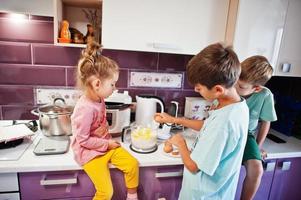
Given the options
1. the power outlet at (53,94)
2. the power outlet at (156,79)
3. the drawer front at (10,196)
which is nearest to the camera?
the drawer front at (10,196)

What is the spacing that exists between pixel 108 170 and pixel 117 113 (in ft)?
1.06

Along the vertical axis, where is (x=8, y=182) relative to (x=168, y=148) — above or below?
below

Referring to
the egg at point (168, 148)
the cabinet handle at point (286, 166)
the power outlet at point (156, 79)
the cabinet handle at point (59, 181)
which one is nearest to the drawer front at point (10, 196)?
the cabinet handle at point (59, 181)

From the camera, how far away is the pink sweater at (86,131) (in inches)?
35.0

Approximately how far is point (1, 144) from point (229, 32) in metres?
1.27

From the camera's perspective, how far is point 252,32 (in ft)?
3.76

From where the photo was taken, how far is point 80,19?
127cm

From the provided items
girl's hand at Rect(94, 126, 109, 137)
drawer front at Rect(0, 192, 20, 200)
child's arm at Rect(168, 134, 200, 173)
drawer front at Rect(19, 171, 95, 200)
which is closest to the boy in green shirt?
child's arm at Rect(168, 134, 200, 173)

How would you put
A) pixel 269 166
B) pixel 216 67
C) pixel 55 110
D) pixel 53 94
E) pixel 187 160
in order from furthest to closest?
pixel 53 94 → pixel 269 166 → pixel 55 110 → pixel 187 160 → pixel 216 67

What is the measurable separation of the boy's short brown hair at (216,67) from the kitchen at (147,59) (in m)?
0.41

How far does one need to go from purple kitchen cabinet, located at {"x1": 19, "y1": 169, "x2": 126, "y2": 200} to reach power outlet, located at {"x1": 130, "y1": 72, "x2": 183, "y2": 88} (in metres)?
0.65

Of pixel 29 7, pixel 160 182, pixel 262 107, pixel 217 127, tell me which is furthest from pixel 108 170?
pixel 29 7

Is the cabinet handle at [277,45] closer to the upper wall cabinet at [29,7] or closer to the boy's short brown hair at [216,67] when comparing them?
the boy's short brown hair at [216,67]

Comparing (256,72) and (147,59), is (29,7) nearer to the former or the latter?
(147,59)
